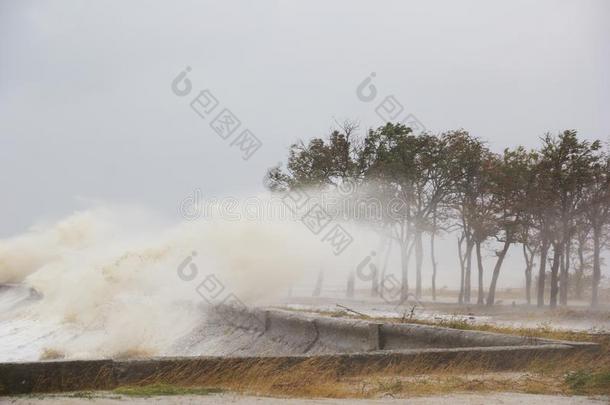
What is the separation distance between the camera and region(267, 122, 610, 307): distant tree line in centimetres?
3938

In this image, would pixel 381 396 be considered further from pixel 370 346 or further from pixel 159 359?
pixel 370 346

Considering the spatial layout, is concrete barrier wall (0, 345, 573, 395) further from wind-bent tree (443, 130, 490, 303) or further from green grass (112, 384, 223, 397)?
wind-bent tree (443, 130, 490, 303)

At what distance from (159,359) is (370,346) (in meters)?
6.67

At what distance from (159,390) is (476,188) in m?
38.6

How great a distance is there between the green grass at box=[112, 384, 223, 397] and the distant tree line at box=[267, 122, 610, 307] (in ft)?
103

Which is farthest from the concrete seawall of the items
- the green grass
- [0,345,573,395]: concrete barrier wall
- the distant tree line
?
the distant tree line

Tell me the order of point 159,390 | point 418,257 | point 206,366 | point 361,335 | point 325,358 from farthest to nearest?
point 418,257
point 361,335
point 325,358
point 206,366
point 159,390

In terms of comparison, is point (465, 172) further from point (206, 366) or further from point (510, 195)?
point (206, 366)

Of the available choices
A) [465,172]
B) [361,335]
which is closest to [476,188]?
[465,172]

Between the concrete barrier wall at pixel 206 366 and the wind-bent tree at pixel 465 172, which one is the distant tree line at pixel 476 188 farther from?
the concrete barrier wall at pixel 206 366

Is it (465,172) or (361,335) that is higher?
(465,172)

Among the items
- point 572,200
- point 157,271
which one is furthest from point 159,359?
point 572,200

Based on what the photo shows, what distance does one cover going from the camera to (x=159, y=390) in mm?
9086

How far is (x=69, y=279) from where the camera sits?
37906mm
